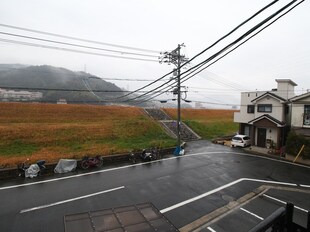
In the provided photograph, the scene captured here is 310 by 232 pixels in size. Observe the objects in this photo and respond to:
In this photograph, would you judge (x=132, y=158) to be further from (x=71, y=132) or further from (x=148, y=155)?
(x=71, y=132)

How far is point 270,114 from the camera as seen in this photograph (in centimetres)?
2595

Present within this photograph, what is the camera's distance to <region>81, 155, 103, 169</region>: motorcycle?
16.9 meters

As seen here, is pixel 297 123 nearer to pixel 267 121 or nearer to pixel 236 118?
pixel 267 121

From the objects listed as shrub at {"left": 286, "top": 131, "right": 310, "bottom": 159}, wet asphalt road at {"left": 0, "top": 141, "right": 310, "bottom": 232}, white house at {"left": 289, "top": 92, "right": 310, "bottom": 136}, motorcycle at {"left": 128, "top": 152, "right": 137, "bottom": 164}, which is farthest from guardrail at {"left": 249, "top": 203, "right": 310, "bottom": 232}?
white house at {"left": 289, "top": 92, "right": 310, "bottom": 136}

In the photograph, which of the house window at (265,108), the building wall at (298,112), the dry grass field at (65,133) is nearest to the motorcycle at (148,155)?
the dry grass field at (65,133)

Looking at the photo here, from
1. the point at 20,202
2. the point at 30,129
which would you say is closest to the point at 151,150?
the point at 20,202

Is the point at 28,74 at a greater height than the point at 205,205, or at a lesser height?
greater

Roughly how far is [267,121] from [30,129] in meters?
28.2

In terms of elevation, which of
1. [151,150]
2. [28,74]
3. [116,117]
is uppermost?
[28,74]

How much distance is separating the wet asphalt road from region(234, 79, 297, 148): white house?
20.8 ft

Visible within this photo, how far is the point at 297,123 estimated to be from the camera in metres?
23.0

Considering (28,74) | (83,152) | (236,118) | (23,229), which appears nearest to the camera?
(23,229)

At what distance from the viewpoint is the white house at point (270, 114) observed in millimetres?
24781

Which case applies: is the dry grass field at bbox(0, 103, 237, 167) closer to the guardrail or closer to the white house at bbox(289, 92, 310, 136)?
the white house at bbox(289, 92, 310, 136)
